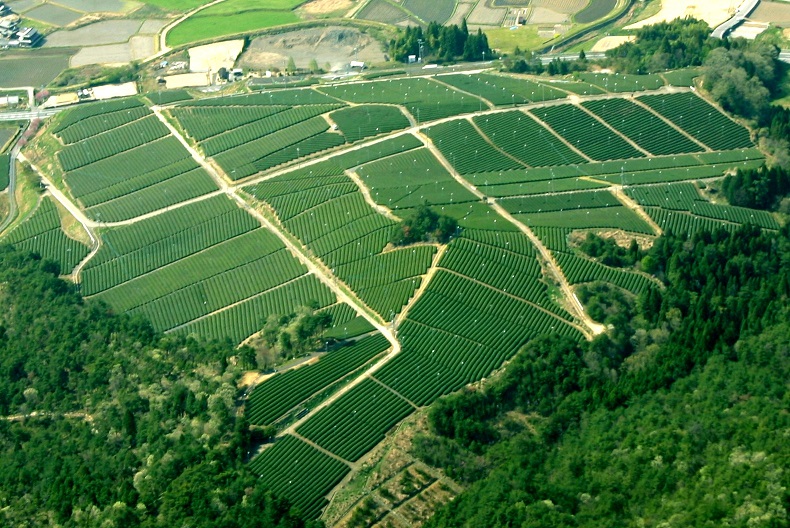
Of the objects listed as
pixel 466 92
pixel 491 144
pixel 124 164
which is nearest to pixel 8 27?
pixel 124 164

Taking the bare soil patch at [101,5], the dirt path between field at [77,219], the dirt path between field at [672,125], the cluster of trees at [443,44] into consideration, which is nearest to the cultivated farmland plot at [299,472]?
the dirt path between field at [77,219]

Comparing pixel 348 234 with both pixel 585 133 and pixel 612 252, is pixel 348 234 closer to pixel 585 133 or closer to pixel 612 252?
pixel 612 252

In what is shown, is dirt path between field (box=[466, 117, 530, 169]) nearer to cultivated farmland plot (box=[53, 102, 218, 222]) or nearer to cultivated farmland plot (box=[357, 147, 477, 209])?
cultivated farmland plot (box=[357, 147, 477, 209])

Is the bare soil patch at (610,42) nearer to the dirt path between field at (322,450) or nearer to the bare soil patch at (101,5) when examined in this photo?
the bare soil patch at (101,5)

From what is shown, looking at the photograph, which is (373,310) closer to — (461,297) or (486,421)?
(461,297)

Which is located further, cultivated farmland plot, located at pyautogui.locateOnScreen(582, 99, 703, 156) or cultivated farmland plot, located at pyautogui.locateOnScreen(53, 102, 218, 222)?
cultivated farmland plot, located at pyautogui.locateOnScreen(582, 99, 703, 156)

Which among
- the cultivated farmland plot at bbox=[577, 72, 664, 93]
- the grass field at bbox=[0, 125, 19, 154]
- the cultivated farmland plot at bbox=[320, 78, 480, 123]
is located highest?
the cultivated farmland plot at bbox=[577, 72, 664, 93]

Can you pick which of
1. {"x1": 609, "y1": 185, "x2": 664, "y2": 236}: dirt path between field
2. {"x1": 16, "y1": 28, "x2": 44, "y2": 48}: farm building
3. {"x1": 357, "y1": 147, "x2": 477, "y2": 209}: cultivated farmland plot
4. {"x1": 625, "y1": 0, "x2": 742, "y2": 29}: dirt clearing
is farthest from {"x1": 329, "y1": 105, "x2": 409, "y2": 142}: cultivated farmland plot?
{"x1": 16, "y1": 28, "x2": 44, "y2": 48}: farm building
